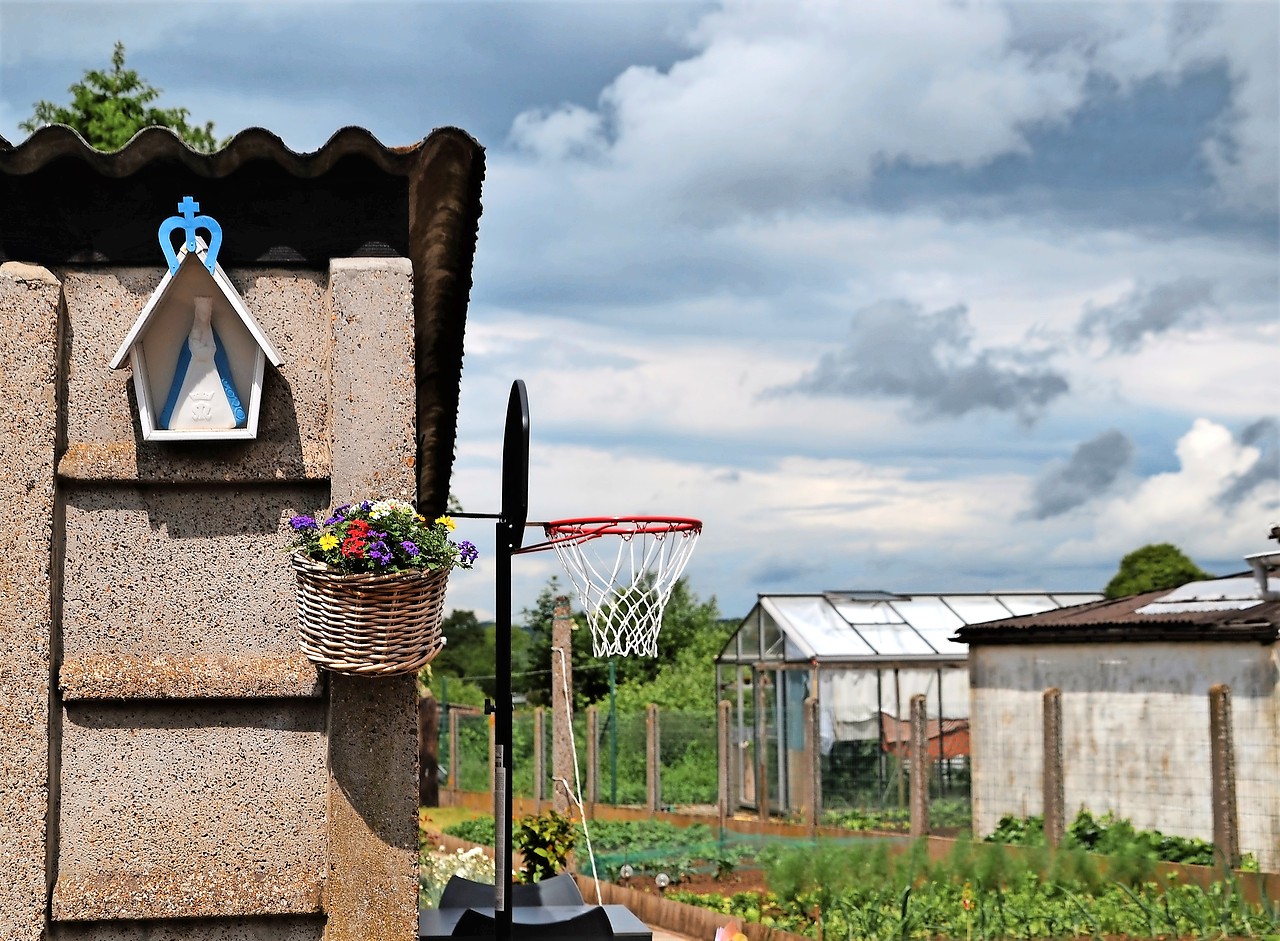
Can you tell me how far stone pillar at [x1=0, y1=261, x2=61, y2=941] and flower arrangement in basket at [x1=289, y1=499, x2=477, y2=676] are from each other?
3.37ft

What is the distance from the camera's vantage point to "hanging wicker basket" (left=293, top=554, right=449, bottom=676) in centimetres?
474

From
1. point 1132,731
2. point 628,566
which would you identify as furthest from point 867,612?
point 628,566

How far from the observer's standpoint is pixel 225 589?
5.26 m

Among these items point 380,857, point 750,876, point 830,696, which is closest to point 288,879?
point 380,857

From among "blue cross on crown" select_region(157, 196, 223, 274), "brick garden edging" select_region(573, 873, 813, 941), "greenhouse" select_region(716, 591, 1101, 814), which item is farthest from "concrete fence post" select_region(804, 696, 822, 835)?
"blue cross on crown" select_region(157, 196, 223, 274)

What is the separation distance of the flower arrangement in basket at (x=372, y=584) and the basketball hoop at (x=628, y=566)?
1.43m

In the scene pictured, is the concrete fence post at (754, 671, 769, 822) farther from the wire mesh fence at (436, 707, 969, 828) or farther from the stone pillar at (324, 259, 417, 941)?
the stone pillar at (324, 259, 417, 941)

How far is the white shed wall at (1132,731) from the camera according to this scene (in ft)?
45.0

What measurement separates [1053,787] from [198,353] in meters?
12.2

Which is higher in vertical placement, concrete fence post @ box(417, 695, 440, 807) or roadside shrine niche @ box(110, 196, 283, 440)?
roadside shrine niche @ box(110, 196, 283, 440)

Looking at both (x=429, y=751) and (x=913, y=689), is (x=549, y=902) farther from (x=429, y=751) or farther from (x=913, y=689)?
(x=429, y=751)

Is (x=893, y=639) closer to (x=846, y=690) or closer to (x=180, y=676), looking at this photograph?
(x=846, y=690)

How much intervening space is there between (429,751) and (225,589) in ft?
66.7

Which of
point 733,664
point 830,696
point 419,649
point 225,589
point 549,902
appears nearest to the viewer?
point 419,649
